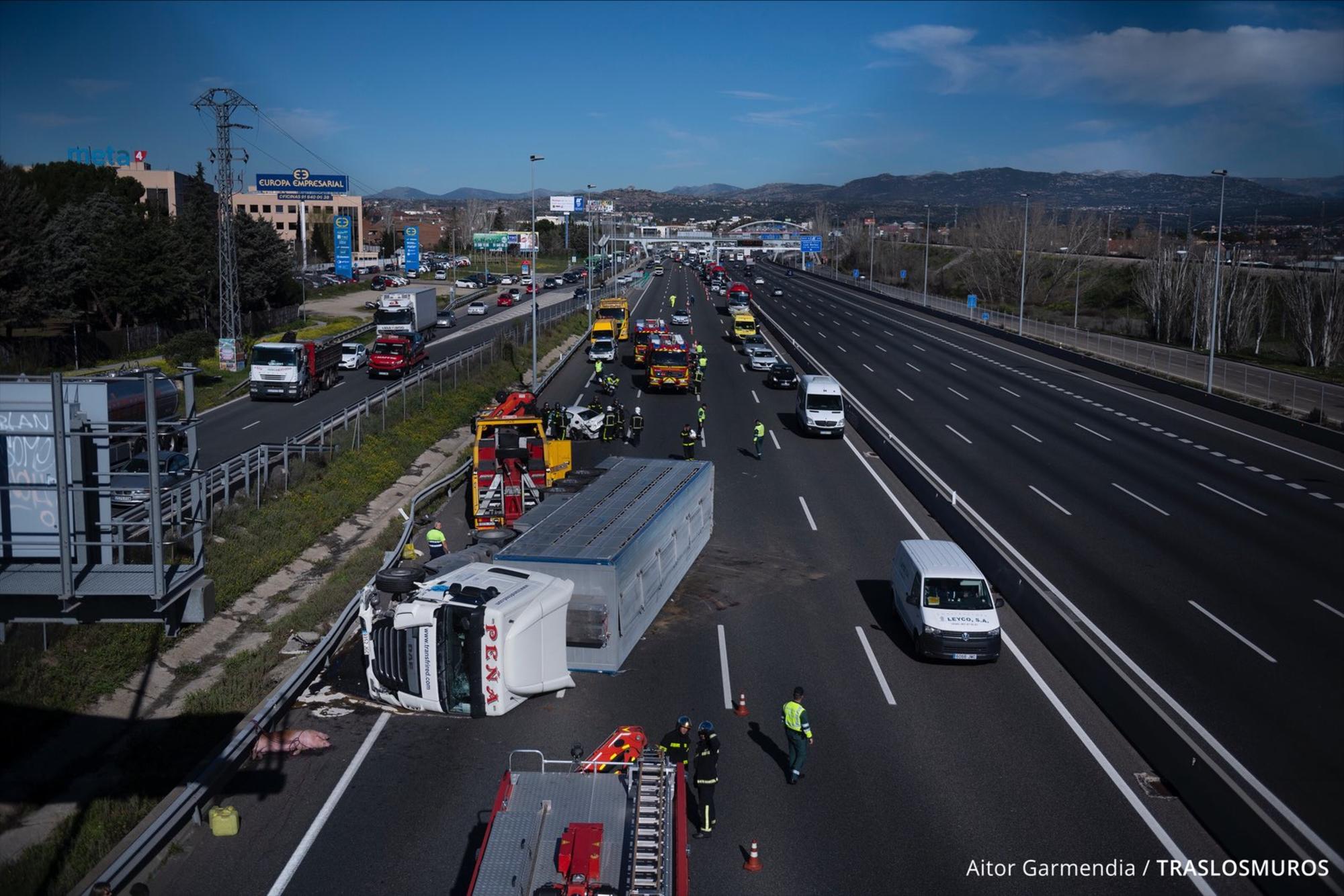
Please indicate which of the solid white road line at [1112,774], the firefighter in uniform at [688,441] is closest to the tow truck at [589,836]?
the solid white road line at [1112,774]

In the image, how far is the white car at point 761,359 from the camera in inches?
2131

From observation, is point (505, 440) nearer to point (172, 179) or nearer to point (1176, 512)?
point (1176, 512)

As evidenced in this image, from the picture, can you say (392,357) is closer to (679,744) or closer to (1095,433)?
(1095,433)

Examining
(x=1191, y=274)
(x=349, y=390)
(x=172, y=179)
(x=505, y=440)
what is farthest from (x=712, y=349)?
(x=172, y=179)

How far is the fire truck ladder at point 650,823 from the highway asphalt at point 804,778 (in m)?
1.36

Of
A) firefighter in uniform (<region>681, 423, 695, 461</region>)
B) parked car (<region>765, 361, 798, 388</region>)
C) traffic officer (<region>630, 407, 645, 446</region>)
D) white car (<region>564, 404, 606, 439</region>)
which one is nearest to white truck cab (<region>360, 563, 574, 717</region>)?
Result: firefighter in uniform (<region>681, 423, 695, 461</region>)

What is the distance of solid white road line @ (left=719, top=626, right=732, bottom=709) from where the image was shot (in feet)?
49.6

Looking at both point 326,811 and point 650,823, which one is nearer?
point 650,823

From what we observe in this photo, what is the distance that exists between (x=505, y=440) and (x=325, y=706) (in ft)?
35.7

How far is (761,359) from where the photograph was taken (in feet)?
179

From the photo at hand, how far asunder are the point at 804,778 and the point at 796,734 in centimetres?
73

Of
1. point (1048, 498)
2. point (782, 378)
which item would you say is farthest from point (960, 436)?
point (782, 378)

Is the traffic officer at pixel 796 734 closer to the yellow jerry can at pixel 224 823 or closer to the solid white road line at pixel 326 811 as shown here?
the solid white road line at pixel 326 811

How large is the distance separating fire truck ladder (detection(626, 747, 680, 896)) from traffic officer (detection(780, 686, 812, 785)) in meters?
2.33
